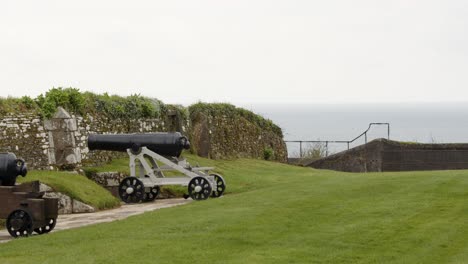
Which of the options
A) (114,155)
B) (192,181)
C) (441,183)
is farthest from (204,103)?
(441,183)

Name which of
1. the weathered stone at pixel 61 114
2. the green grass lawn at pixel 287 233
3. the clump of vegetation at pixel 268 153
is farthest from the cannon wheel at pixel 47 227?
the clump of vegetation at pixel 268 153

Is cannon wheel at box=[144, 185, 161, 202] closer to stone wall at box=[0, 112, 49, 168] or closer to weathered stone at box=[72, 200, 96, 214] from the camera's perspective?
stone wall at box=[0, 112, 49, 168]

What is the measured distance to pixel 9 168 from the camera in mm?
15078

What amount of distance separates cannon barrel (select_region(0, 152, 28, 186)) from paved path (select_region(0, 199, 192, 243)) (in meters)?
0.89

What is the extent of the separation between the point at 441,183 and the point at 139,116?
915 cm

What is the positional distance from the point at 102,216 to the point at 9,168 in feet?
9.73

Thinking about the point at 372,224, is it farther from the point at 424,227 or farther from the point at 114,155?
the point at 114,155

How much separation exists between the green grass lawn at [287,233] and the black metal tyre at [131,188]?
2982mm

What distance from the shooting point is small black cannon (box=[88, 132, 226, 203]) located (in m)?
20.8

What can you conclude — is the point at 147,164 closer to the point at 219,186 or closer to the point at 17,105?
the point at 219,186

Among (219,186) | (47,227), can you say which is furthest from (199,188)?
(47,227)

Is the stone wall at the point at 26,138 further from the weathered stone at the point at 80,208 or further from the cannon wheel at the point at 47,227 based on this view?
the cannon wheel at the point at 47,227

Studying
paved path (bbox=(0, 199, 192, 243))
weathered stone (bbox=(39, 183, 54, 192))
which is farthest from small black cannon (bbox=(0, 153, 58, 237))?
weathered stone (bbox=(39, 183, 54, 192))

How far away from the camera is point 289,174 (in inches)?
1064
